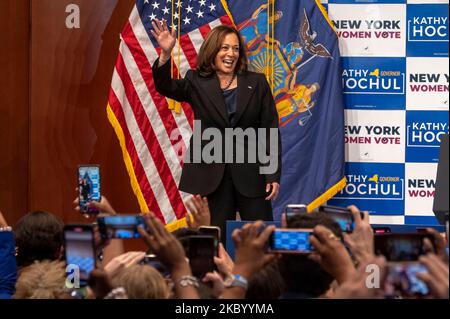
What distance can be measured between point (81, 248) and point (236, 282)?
0.49 m

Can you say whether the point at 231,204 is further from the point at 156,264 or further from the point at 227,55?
the point at 156,264

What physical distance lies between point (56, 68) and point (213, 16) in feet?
4.27

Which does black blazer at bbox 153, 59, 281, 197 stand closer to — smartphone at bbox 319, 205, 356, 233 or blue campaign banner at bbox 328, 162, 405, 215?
blue campaign banner at bbox 328, 162, 405, 215

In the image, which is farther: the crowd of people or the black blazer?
the black blazer

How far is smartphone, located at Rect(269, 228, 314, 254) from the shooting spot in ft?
7.79

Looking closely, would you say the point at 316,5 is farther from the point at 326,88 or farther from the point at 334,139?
the point at 334,139

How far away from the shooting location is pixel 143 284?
6.97 ft

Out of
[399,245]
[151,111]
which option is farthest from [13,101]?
[399,245]

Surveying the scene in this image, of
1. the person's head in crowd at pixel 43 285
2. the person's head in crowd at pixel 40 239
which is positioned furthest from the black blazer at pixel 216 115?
the person's head in crowd at pixel 43 285

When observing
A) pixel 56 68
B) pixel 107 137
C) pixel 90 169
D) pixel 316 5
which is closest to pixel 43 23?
pixel 56 68

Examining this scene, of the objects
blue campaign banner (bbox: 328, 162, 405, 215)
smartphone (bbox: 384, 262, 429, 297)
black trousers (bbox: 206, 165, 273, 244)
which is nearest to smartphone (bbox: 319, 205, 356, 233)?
smartphone (bbox: 384, 262, 429, 297)

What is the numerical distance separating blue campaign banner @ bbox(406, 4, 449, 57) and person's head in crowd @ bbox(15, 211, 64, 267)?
371cm

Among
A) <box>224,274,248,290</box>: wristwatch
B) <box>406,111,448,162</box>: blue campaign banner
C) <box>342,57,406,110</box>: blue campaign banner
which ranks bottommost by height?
<box>224,274,248,290</box>: wristwatch

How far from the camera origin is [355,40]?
602 cm
